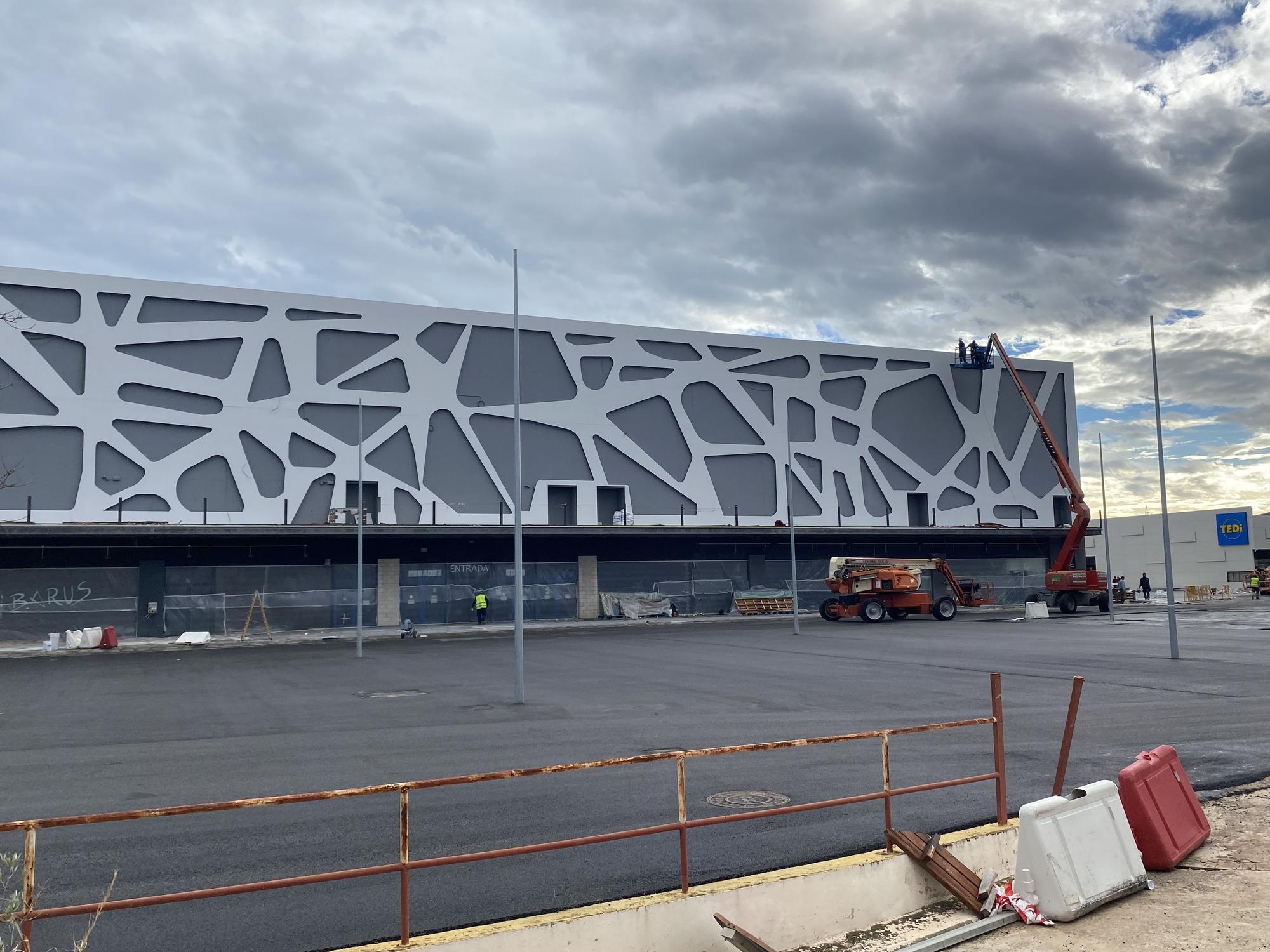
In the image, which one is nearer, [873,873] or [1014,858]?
[873,873]

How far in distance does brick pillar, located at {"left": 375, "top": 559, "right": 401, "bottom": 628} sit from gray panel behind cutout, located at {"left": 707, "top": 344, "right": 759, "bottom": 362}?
75.9 ft

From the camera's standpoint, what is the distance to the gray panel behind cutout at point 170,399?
1789 inches

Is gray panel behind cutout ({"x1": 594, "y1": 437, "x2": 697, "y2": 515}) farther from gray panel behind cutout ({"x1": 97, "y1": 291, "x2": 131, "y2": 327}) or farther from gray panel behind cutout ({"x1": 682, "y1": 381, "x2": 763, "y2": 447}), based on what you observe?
gray panel behind cutout ({"x1": 97, "y1": 291, "x2": 131, "y2": 327})

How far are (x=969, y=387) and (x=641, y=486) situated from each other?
2558 cm

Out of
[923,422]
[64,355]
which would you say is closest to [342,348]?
[64,355]

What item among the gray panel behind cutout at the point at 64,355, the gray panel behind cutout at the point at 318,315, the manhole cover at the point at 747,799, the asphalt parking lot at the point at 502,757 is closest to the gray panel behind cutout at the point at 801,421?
the gray panel behind cutout at the point at 318,315

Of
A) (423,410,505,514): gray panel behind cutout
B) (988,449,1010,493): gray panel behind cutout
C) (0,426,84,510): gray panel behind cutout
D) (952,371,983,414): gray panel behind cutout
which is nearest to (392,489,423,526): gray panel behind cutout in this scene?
(423,410,505,514): gray panel behind cutout

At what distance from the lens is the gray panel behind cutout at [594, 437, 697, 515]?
54000 millimetres

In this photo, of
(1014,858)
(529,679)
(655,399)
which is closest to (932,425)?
(655,399)

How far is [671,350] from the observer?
56.7 meters

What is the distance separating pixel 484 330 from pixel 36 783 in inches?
1695

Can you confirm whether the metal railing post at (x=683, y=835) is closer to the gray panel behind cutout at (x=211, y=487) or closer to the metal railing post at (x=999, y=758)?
the metal railing post at (x=999, y=758)

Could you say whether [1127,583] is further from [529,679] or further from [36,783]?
[36,783]

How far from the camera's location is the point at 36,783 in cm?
1081
